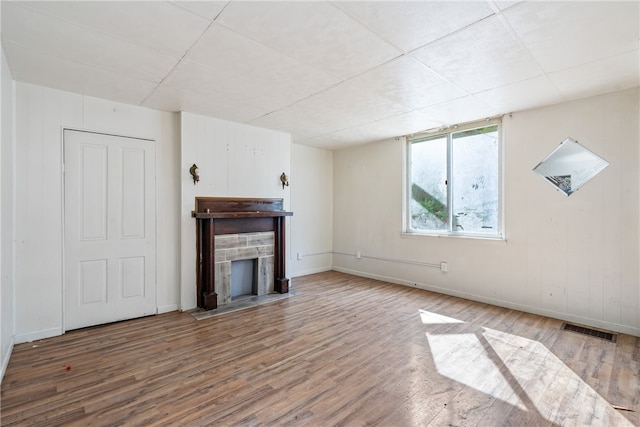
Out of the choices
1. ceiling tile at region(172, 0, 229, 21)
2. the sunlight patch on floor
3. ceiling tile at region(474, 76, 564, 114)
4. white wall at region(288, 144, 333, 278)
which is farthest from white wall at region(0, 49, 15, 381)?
ceiling tile at region(474, 76, 564, 114)

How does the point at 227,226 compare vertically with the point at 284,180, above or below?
below

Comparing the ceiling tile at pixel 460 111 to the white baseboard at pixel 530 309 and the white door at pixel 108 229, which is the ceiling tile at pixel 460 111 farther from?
the white door at pixel 108 229

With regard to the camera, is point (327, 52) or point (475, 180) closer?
point (327, 52)

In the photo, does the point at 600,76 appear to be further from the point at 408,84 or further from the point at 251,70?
the point at 251,70

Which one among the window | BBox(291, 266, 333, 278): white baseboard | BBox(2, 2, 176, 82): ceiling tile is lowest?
BBox(291, 266, 333, 278): white baseboard

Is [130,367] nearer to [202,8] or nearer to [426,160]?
[202,8]

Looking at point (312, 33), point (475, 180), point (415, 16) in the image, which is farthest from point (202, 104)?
point (475, 180)

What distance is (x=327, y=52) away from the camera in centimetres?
239

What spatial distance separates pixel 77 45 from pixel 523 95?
4197 mm

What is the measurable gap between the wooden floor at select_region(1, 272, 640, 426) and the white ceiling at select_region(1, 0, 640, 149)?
8.36ft

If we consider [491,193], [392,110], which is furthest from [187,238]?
[491,193]

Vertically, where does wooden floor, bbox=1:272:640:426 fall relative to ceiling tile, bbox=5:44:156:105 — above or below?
below

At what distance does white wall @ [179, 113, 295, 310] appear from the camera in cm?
389

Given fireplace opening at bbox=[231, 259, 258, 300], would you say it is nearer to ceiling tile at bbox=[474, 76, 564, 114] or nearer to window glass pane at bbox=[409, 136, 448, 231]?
window glass pane at bbox=[409, 136, 448, 231]
